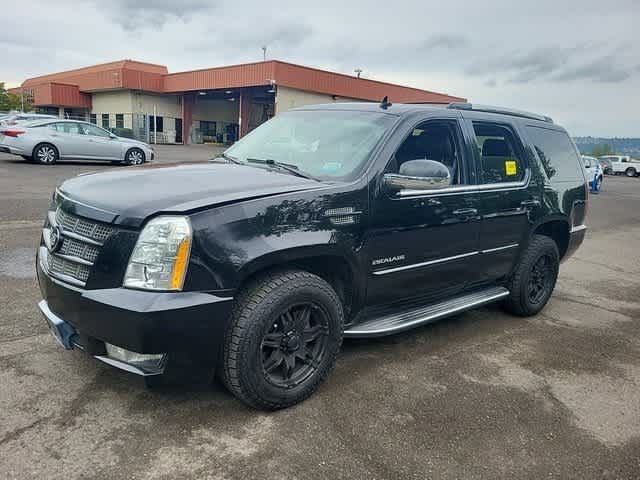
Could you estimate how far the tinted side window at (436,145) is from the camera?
12.2 feet

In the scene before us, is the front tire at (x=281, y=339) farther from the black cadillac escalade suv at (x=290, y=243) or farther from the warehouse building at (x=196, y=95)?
the warehouse building at (x=196, y=95)

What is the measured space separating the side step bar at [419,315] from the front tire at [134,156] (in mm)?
14627

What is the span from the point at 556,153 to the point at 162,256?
4160 mm

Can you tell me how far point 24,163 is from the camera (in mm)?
15859

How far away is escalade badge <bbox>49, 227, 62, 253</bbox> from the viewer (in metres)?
2.84

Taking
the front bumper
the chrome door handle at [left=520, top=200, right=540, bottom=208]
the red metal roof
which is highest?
the red metal roof

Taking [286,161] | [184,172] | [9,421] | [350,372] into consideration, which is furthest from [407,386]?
[9,421]

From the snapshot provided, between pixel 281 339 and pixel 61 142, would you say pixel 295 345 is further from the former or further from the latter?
pixel 61 142

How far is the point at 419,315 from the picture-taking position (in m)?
3.83

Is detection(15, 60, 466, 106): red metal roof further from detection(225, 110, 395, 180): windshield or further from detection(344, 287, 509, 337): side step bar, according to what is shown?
detection(225, 110, 395, 180): windshield

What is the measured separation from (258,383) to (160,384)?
1.73 ft

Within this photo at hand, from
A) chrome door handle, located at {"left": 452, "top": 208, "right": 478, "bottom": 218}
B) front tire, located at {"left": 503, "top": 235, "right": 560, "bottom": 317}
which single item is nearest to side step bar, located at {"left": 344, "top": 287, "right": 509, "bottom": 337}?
front tire, located at {"left": 503, "top": 235, "right": 560, "bottom": 317}

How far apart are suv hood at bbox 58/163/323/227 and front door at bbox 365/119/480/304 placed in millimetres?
608

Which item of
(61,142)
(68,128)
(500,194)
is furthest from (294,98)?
(500,194)
